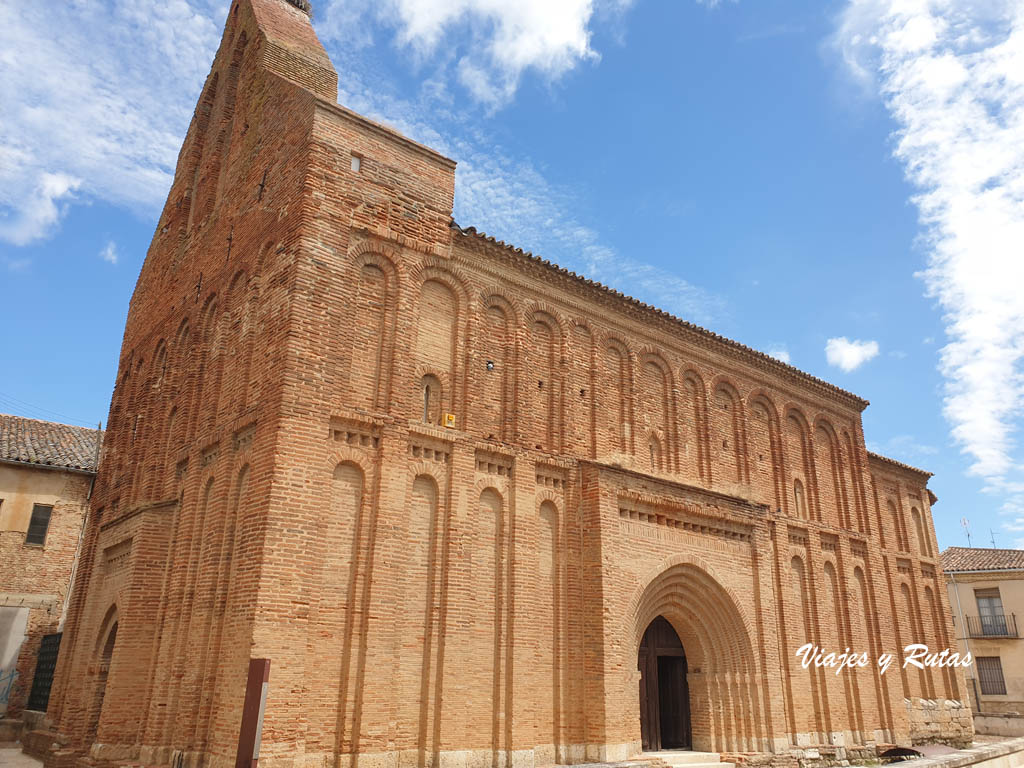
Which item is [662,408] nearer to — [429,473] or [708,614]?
[708,614]

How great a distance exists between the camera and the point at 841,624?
18.2 metres

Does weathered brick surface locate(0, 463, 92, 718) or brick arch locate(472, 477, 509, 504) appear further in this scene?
weathered brick surface locate(0, 463, 92, 718)

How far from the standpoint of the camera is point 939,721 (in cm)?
2059

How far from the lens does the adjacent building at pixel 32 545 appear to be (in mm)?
20000

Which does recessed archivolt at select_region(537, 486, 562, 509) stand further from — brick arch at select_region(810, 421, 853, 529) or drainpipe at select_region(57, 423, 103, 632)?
drainpipe at select_region(57, 423, 103, 632)

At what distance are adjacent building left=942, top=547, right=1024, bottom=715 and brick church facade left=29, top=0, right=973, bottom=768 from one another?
16999 mm

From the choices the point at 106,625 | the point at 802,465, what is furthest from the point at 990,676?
the point at 106,625

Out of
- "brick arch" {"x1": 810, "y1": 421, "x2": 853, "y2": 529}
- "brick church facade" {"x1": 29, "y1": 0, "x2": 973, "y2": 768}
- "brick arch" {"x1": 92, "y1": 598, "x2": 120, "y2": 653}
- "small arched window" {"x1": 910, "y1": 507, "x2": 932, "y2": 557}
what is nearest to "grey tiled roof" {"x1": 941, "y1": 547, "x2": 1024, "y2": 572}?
"small arched window" {"x1": 910, "y1": 507, "x2": 932, "y2": 557}

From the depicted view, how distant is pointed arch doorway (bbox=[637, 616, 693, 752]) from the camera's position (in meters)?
14.6

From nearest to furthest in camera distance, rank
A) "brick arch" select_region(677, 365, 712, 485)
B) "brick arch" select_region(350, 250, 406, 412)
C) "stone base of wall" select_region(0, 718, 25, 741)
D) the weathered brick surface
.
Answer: "brick arch" select_region(350, 250, 406, 412) < "brick arch" select_region(677, 365, 712, 485) < "stone base of wall" select_region(0, 718, 25, 741) < the weathered brick surface

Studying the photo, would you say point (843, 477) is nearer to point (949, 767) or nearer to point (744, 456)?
point (744, 456)

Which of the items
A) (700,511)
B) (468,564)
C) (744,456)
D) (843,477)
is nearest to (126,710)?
(468,564)

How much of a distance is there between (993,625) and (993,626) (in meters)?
0.04

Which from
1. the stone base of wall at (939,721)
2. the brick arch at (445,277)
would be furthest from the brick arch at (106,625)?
the stone base of wall at (939,721)
